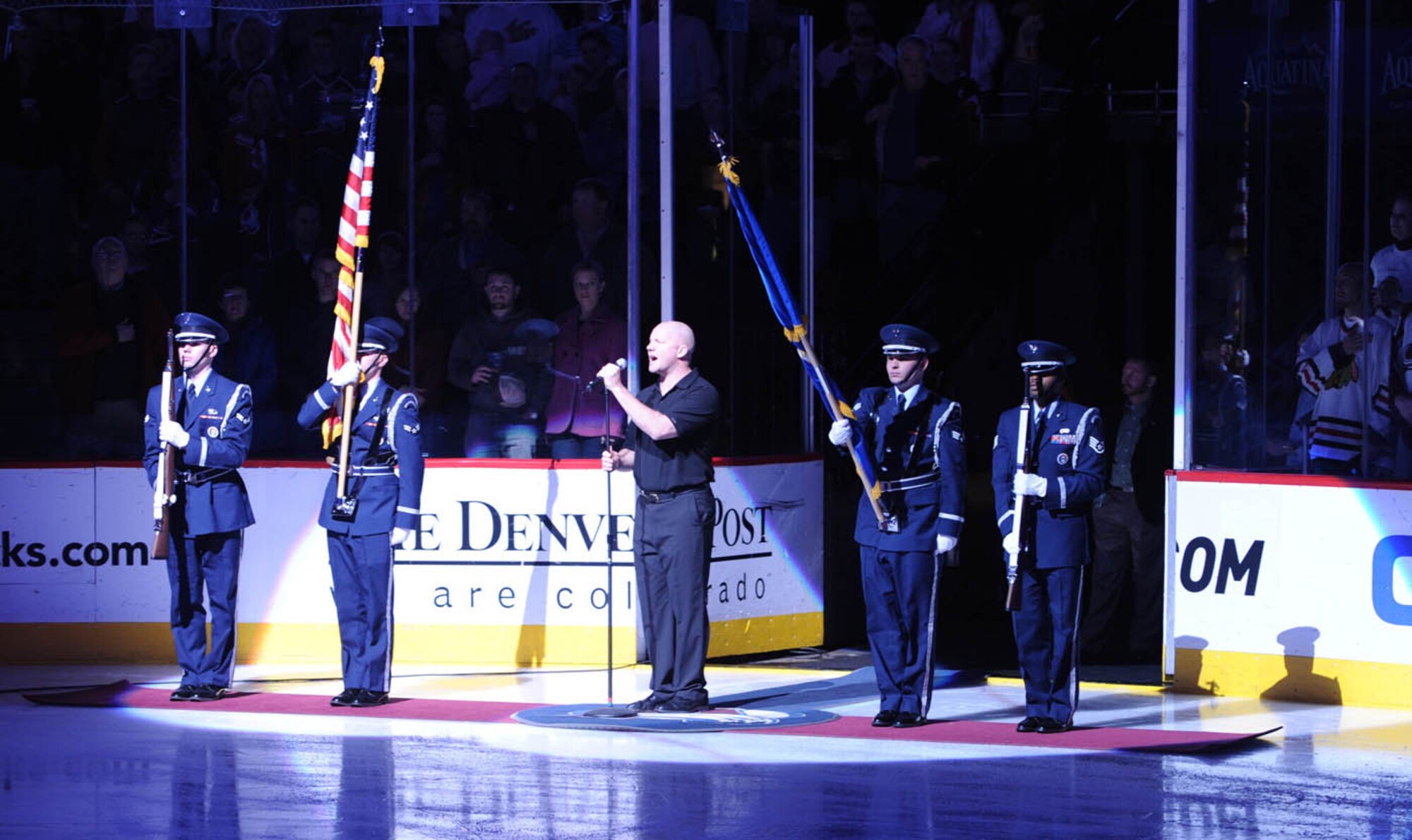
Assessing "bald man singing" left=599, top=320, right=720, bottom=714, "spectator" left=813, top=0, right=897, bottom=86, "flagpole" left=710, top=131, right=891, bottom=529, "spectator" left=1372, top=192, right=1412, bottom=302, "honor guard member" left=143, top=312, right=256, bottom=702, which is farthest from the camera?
"spectator" left=813, top=0, right=897, bottom=86

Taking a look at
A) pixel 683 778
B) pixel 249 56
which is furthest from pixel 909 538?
pixel 249 56

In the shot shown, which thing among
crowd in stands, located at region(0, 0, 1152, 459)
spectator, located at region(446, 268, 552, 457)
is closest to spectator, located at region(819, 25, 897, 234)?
crowd in stands, located at region(0, 0, 1152, 459)

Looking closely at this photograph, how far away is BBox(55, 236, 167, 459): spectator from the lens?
43.5ft

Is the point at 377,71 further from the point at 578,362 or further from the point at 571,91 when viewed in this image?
the point at 578,362

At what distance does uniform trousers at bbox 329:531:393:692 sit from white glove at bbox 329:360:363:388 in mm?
790

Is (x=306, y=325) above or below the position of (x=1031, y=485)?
above

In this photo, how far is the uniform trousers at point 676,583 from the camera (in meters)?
10.4

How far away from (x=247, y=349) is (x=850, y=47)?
20.1 feet

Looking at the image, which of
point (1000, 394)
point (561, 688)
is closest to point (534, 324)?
point (561, 688)

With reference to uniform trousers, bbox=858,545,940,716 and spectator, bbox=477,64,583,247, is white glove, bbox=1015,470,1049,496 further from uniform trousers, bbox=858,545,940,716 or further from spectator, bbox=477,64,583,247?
spectator, bbox=477,64,583,247

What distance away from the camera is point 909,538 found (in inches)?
402

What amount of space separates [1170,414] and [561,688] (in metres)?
5.27

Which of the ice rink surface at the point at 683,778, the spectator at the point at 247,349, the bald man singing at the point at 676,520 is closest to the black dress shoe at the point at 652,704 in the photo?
the bald man singing at the point at 676,520

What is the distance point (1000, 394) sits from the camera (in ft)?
59.9
